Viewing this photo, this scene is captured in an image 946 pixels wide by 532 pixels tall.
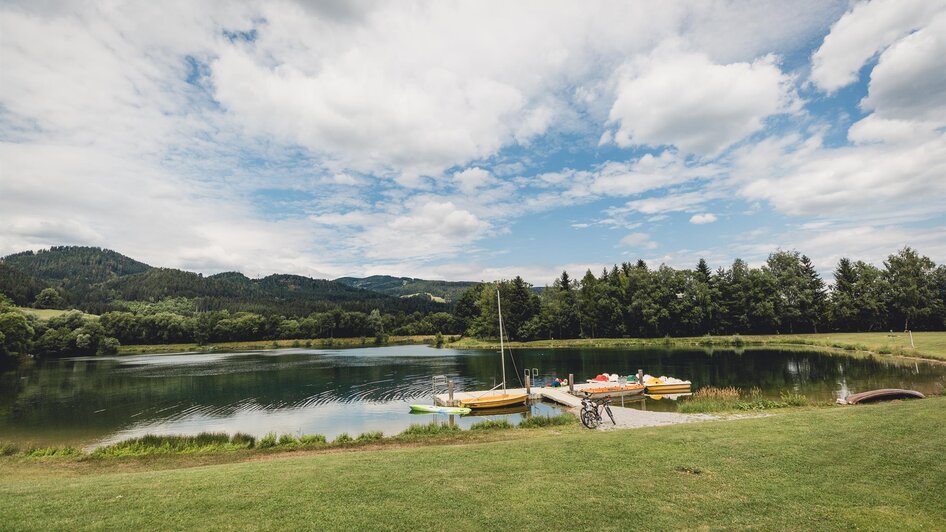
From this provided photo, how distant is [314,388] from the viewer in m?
45.6

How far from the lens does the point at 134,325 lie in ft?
419

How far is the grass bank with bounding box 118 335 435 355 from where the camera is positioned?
123300 mm

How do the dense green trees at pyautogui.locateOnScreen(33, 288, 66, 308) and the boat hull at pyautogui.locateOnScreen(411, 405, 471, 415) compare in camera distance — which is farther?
the dense green trees at pyautogui.locateOnScreen(33, 288, 66, 308)

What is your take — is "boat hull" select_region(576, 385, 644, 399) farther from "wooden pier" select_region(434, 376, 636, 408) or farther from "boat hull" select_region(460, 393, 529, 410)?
"boat hull" select_region(460, 393, 529, 410)

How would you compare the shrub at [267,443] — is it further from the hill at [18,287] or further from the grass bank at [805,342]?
the hill at [18,287]

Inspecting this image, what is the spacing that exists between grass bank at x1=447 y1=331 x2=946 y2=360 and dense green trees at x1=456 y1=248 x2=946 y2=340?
205 inches

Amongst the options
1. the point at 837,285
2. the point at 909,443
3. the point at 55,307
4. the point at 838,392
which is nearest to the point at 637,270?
the point at 837,285

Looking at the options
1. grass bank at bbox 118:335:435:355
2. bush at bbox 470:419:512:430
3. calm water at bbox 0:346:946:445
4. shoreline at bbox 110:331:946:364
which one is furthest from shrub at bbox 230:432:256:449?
grass bank at bbox 118:335:435:355

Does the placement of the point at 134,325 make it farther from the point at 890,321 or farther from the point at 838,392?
the point at 890,321

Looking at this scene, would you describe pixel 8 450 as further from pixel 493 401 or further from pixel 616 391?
pixel 616 391

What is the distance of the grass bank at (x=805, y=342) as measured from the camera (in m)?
49.7

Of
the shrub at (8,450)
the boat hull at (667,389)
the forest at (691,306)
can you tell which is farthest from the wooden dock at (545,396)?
the forest at (691,306)

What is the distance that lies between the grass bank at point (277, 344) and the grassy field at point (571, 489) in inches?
4347

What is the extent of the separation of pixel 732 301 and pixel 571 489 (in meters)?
94.0
